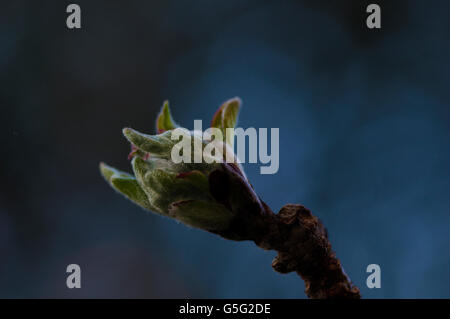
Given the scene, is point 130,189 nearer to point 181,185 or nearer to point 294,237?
Answer: point 181,185

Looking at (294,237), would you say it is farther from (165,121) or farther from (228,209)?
(165,121)

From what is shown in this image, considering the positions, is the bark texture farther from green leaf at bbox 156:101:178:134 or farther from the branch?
green leaf at bbox 156:101:178:134

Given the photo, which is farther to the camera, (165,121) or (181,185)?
(165,121)

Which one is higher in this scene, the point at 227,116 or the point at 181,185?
the point at 227,116

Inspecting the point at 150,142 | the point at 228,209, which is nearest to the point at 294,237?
the point at 228,209

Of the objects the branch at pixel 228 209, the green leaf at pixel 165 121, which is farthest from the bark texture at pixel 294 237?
the green leaf at pixel 165 121

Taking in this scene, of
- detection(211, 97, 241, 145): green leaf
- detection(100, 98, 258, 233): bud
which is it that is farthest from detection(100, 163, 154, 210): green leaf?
detection(211, 97, 241, 145): green leaf
